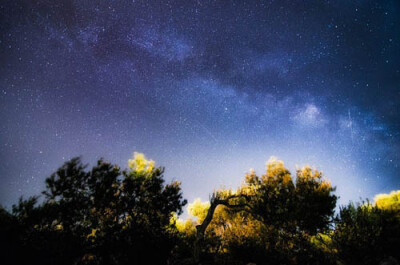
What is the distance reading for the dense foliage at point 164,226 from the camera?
493 inches

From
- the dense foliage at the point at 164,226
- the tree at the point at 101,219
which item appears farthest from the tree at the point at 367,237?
the tree at the point at 101,219

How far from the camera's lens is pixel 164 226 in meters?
17.1

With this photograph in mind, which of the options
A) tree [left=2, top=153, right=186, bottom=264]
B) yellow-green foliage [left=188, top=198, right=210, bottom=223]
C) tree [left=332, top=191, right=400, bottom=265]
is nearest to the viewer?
tree [left=2, top=153, right=186, bottom=264]

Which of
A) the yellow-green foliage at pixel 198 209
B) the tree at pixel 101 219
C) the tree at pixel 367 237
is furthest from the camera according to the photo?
the yellow-green foliage at pixel 198 209

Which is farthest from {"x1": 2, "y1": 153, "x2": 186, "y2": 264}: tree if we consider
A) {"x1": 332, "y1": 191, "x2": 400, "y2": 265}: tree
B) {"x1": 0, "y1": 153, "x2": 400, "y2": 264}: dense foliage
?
{"x1": 332, "y1": 191, "x2": 400, "y2": 265}: tree

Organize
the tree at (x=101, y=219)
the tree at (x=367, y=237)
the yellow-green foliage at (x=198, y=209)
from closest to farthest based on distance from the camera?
the tree at (x=101, y=219)
the tree at (x=367, y=237)
the yellow-green foliage at (x=198, y=209)

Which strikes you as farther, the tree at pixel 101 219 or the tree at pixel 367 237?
the tree at pixel 367 237

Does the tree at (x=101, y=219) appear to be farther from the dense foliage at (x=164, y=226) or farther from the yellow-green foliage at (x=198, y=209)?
the yellow-green foliage at (x=198, y=209)

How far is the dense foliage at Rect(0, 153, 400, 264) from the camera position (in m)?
12.5

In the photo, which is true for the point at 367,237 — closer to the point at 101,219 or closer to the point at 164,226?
the point at 164,226

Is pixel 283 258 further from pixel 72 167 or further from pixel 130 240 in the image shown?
pixel 72 167

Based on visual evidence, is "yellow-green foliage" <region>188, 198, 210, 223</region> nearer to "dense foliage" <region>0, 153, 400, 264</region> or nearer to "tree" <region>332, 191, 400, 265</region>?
"dense foliage" <region>0, 153, 400, 264</region>

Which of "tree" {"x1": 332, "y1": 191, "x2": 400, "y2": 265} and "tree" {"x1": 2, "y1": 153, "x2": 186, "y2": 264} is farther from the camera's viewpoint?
"tree" {"x1": 332, "y1": 191, "x2": 400, "y2": 265}

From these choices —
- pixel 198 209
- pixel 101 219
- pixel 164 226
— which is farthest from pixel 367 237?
pixel 198 209
